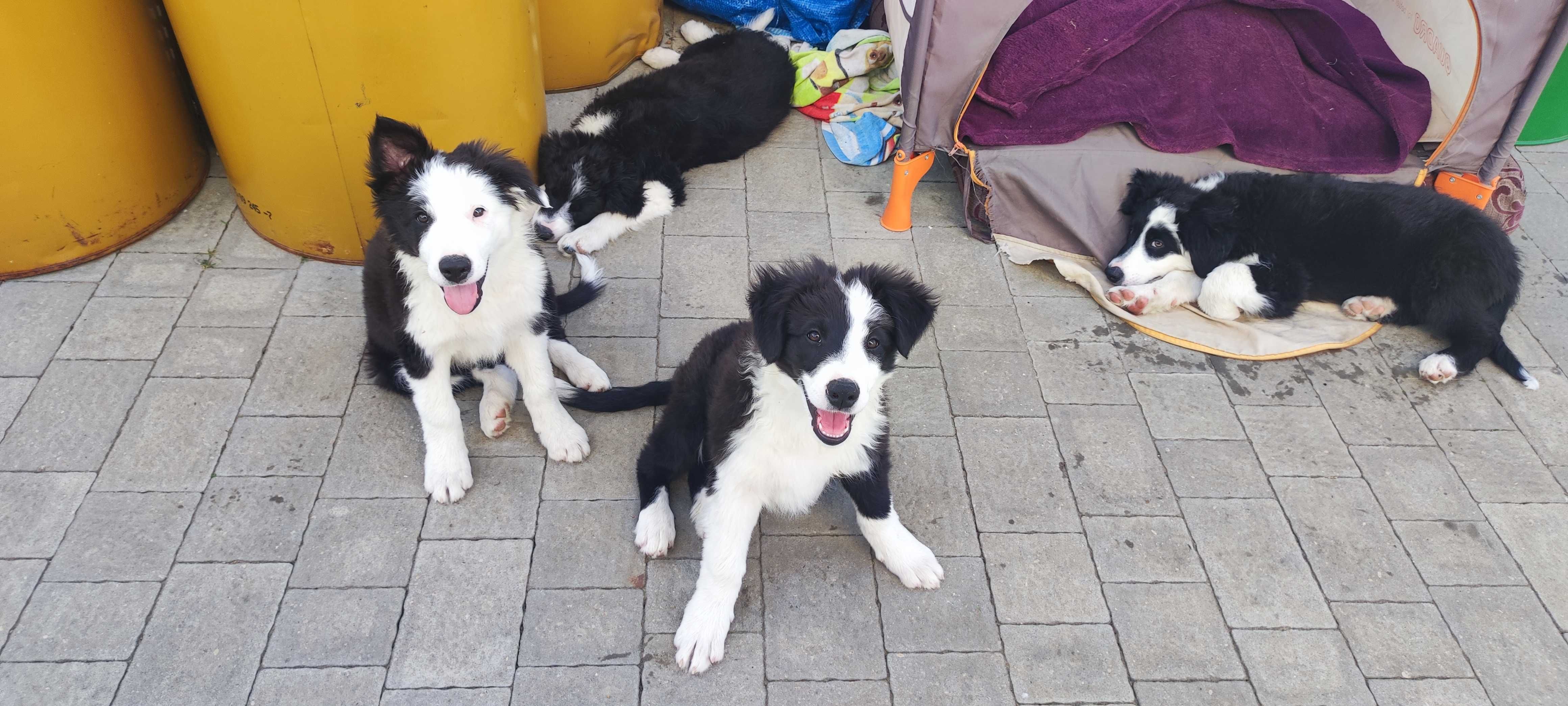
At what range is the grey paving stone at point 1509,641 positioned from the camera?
2.51 m

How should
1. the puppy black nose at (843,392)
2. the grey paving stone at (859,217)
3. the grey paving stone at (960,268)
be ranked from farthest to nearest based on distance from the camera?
1. the grey paving stone at (859,217)
2. the grey paving stone at (960,268)
3. the puppy black nose at (843,392)

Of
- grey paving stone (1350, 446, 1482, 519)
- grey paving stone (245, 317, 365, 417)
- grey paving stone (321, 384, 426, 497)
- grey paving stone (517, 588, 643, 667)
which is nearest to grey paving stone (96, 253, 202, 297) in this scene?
grey paving stone (245, 317, 365, 417)

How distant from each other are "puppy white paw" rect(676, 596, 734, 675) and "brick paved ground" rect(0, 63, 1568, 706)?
0.18 ft

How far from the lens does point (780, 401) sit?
2297 millimetres

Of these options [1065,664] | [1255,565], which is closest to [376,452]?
[1065,664]

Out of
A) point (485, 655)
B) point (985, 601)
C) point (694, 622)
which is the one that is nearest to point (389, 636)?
point (485, 655)

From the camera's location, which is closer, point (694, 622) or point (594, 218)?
point (694, 622)

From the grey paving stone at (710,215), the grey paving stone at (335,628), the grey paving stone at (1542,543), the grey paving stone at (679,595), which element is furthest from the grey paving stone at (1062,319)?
the grey paving stone at (335,628)

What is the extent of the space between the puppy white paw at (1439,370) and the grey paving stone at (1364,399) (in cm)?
11

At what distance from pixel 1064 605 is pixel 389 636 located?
197 cm

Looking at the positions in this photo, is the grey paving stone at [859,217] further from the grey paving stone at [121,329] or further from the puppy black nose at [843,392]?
the grey paving stone at [121,329]

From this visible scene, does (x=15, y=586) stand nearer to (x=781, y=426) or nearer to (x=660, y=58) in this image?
(x=781, y=426)

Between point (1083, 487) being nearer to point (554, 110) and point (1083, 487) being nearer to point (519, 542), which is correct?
point (519, 542)

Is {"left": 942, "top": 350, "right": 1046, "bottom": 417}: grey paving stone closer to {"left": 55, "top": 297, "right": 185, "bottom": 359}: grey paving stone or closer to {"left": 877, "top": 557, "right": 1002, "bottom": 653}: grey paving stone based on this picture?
{"left": 877, "top": 557, "right": 1002, "bottom": 653}: grey paving stone
